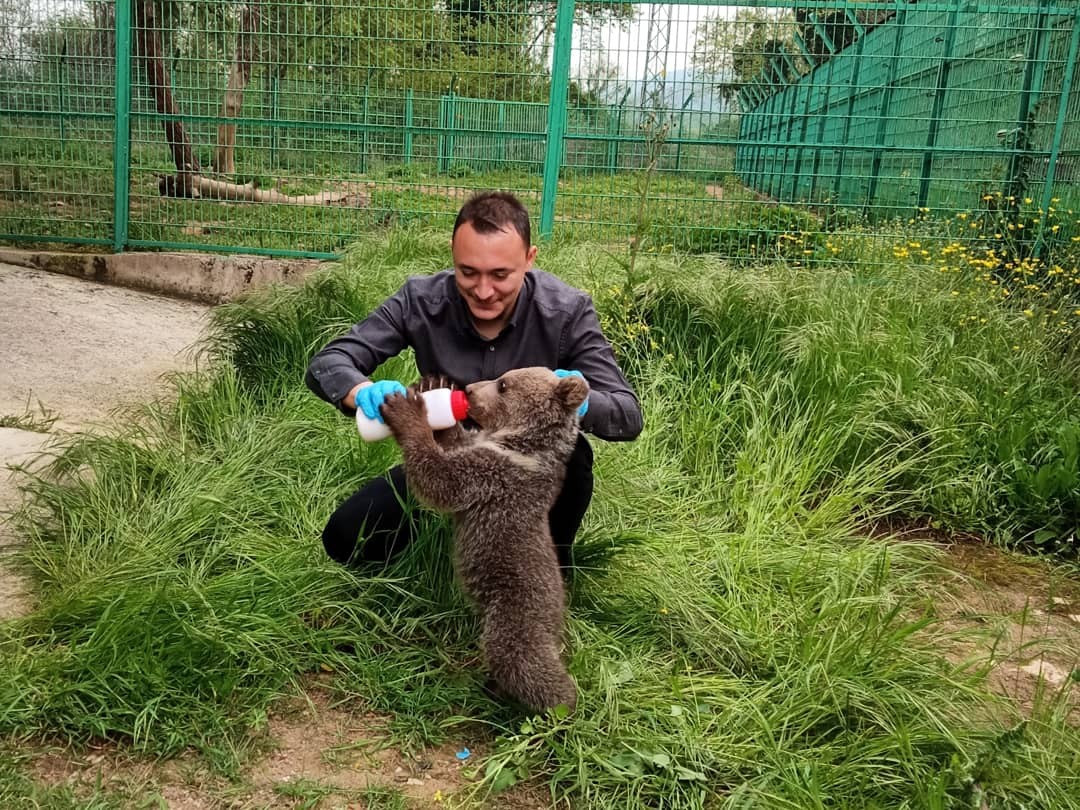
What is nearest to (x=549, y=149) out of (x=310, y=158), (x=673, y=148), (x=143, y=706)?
(x=673, y=148)

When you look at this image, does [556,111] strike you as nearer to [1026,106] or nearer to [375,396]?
[1026,106]

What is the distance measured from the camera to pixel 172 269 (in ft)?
30.6

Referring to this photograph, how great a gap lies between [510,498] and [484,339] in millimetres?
Result: 686

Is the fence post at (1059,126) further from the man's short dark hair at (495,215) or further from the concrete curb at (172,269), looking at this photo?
the concrete curb at (172,269)

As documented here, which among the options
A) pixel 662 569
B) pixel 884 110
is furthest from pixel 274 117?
pixel 884 110

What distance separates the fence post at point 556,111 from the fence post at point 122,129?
423cm

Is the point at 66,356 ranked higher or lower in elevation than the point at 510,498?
lower

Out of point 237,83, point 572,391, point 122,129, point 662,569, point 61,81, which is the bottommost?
point 662,569

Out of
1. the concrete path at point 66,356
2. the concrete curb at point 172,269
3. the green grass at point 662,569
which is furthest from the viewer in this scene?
the concrete curb at point 172,269

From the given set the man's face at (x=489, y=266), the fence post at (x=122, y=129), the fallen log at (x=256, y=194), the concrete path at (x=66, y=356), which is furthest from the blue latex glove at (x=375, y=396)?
the fence post at (x=122, y=129)

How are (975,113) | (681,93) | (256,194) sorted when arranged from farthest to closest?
(975,113) < (256,194) < (681,93)

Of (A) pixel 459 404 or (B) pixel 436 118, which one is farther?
(B) pixel 436 118

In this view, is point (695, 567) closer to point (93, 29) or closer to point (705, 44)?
point (705, 44)

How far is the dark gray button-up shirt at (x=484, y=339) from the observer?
343 cm
